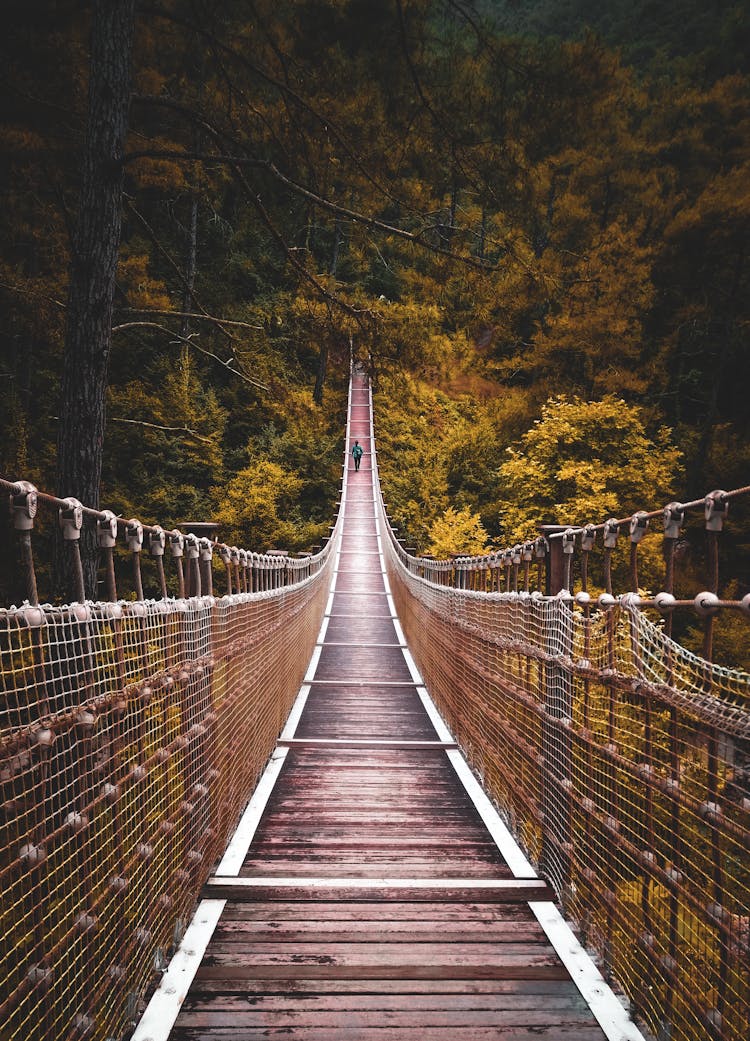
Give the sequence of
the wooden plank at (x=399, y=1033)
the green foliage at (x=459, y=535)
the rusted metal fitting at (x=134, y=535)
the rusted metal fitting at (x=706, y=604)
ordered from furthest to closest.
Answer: the green foliage at (x=459, y=535)
the rusted metal fitting at (x=134, y=535)
the wooden plank at (x=399, y=1033)
the rusted metal fitting at (x=706, y=604)

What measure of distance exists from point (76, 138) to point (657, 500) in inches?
517

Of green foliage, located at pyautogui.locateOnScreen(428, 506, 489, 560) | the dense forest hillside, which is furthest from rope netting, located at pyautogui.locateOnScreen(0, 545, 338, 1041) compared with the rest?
the dense forest hillside

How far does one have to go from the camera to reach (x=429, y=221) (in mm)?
4020

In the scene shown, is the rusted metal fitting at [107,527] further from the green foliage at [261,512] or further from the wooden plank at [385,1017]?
the green foliage at [261,512]

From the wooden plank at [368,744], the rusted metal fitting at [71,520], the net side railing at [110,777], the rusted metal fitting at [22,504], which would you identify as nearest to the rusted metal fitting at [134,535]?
the net side railing at [110,777]

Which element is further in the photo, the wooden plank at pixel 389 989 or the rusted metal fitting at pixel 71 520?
the wooden plank at pixel 389 989

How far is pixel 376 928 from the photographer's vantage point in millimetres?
1965

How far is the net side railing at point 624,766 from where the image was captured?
1227mm

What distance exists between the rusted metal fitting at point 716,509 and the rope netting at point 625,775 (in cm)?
28

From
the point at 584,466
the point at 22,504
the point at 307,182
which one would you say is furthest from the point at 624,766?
the point at 584,466

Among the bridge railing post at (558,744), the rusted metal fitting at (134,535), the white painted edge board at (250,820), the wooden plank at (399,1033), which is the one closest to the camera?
the wooden plank at (399,1033)

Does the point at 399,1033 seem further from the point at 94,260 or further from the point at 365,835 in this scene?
the point at 94,260

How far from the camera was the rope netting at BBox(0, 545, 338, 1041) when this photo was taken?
1.16 metres

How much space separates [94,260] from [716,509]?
3710 mm
